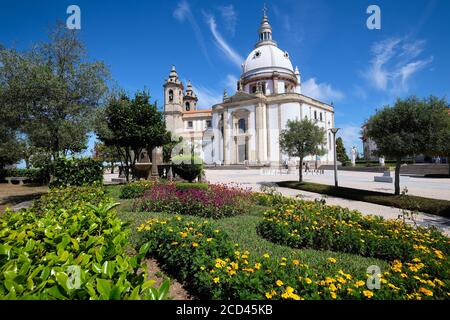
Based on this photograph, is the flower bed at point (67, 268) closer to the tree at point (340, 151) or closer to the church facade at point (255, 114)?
the church facade at point (255, 114)

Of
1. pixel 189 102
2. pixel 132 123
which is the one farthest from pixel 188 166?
pixel 189 102

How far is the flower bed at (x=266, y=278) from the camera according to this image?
101 inches

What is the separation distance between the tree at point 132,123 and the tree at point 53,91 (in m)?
2.67

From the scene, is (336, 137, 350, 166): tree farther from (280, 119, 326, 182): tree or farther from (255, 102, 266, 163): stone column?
(280, 119, 326, 182): tree

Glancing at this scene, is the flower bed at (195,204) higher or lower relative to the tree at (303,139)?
lower

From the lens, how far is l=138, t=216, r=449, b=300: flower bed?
101 inches

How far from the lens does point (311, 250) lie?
4820 millimetres

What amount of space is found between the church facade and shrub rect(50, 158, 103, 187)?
34.8 m

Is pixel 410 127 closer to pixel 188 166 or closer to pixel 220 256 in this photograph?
pixel 220 256

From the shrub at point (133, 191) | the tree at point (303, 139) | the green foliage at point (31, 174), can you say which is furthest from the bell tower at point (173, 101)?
the shrub at point (133, 191)

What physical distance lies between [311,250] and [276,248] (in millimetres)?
824

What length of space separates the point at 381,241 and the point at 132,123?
14.4 m

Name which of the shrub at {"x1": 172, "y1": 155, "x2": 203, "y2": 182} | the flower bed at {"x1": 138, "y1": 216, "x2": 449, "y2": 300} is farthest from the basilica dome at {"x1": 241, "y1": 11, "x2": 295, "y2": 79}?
the flower bed at {"x1": 138, "y1": 216, "x2": 449, "y2": 300}
